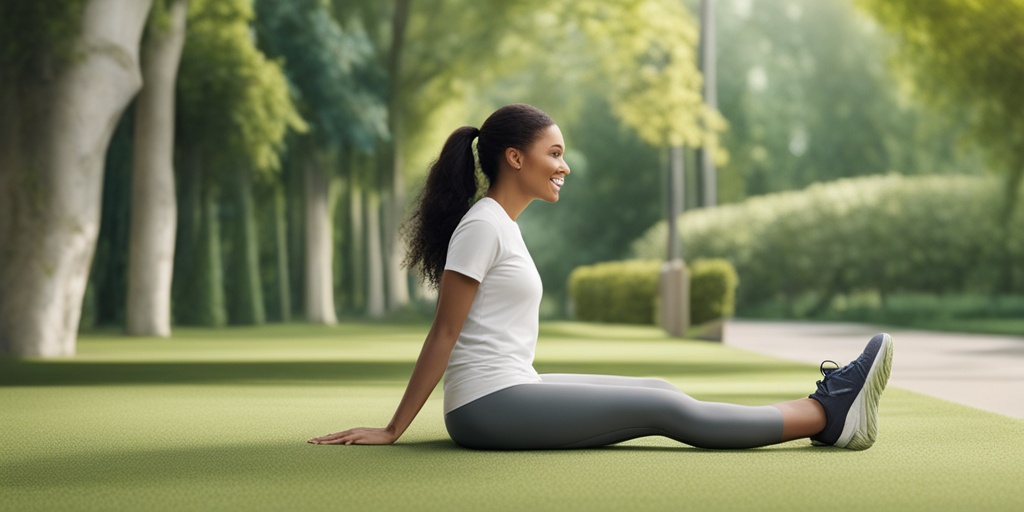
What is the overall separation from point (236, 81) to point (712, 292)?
9.94 metres


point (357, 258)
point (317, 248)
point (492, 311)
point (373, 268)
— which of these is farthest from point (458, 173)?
point (357, 258)

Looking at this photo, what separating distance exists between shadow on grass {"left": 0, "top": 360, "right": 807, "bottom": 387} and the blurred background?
229 centimetres

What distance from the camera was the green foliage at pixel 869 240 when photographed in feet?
106

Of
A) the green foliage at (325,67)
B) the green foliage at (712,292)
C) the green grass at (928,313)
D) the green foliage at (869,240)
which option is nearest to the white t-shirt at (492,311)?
the green grass at (928,313)

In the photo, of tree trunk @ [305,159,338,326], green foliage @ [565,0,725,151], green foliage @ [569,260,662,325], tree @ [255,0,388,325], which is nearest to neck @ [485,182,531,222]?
green foliage @ [565,0,725,151]

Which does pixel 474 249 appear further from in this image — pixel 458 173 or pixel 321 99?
pixel 321 99

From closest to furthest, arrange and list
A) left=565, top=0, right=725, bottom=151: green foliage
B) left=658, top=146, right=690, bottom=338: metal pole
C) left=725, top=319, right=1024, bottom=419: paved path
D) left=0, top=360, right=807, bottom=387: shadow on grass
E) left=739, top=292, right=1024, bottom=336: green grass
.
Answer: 1. left=725, top=319, right=1024, bottom=419: paved path
2. left=0, top=360, right=807, bottom=387: shadow on grass
3. left=658, top=146, right=690, bottom=338: metal pole
4. left=565, top=0, right=725, bottom=151: green foliage
5. left=739, top=292, right=1024, bottom=336: green grass

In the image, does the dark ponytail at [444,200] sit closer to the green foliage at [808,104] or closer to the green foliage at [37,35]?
the green foliage at [37,35]

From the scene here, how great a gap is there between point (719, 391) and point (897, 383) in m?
1.82

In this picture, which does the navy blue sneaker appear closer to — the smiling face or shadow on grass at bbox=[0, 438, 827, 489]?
shadow on grass at bbox=[0, 438, 827, 489]

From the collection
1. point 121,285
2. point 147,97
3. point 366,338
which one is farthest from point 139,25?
point 121,285

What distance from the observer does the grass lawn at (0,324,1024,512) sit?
5.10 metres

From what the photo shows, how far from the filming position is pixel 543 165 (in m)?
6.26

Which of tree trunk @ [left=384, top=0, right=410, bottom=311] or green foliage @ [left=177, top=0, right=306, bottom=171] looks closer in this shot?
green foliage @ [left=177, top=0, right=306, bottom=171]
